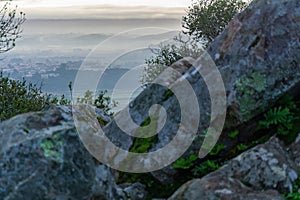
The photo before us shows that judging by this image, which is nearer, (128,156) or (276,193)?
(276,193)

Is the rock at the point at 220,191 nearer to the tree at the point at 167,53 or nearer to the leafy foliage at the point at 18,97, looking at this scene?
the leafy foliage at the point at 18,97

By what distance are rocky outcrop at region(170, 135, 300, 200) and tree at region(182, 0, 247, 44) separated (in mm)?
32711

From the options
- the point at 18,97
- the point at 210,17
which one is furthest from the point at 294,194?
the point at 210,17

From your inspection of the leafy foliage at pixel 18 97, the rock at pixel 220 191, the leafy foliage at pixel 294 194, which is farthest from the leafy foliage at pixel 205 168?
the leafy foliage at pixel 18 97

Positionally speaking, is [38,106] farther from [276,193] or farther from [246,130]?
[276,193]

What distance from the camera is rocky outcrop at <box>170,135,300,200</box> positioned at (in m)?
7.69

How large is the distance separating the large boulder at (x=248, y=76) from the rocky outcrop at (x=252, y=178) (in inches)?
43.0

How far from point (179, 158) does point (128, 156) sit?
1.03 m

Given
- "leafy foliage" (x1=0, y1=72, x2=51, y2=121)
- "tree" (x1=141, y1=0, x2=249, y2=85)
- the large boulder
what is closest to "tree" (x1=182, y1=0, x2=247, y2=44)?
"tree" (x1=141, y1=0, x2=249, y2=85)

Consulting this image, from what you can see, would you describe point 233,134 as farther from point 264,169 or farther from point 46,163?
point 46,163

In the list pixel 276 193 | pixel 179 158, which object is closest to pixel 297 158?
pixel 276 193

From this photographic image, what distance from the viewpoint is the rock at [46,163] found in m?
6.96

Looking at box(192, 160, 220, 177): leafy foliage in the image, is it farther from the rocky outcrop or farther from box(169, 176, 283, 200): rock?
box(169, 176, 283, 200): rock

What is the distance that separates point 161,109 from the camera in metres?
10.0
